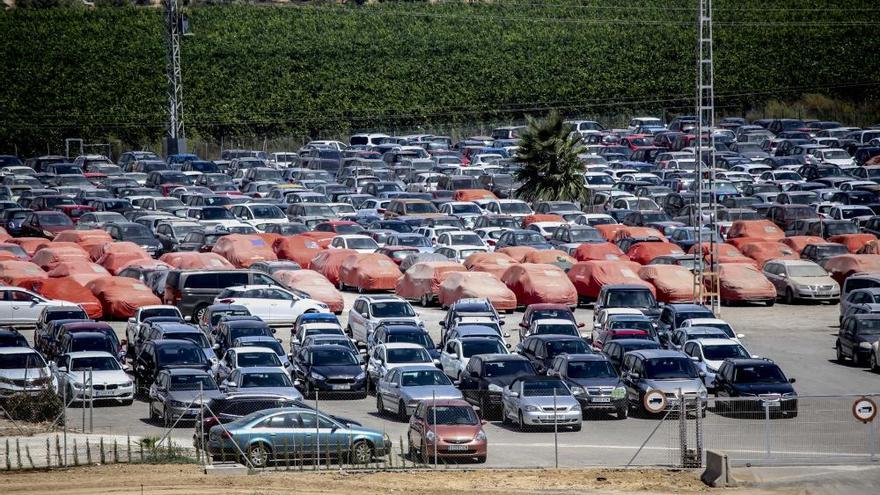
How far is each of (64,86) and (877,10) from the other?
216ft

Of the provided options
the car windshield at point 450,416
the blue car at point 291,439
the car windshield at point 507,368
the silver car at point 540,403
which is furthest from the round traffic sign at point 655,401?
the blue car at point 291,439

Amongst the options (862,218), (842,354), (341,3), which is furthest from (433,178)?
(341,3)

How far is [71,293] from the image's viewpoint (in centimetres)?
4600

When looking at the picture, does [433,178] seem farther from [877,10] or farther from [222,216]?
[877,10]

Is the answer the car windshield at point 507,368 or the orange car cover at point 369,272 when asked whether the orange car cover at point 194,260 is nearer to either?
the orange car cover at point 369,272

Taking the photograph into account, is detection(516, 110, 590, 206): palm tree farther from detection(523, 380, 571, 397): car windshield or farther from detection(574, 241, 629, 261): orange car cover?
detection(523, 380, 571, 397): car windshield

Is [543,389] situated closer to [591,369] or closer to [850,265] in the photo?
[591,369]

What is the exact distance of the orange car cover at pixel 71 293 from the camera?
45750mm

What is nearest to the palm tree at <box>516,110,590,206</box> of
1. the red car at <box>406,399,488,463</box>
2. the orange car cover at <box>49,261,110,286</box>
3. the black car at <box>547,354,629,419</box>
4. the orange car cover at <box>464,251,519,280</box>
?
the orange car cover at <box>464,251,519,280</box>

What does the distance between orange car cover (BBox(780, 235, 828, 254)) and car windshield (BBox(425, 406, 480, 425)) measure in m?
28.5

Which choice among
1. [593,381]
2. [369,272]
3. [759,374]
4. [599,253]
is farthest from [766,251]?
[593,381]

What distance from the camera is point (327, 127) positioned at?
107688mm

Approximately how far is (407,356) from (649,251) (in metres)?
19.0

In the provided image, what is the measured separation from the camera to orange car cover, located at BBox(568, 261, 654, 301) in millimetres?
49219
